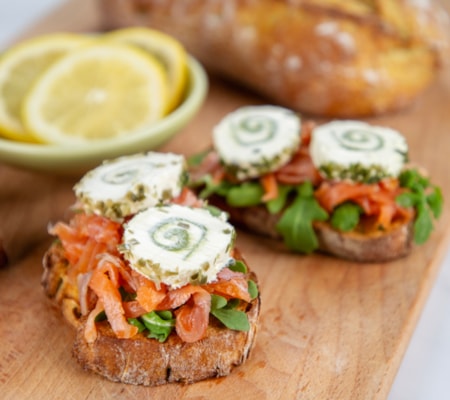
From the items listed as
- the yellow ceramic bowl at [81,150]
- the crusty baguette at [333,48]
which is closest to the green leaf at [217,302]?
the yellow ceramic bowl at [81,150]

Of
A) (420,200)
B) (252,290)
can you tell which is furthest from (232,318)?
(420,200)

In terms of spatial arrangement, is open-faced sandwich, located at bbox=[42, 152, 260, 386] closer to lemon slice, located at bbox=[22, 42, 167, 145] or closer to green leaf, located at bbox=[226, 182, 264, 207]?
green leaf, located at bbox=[226, 182, 264, 207]

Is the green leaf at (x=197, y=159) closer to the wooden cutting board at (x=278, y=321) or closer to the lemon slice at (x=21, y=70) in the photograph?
the wooden cutting board at (x=278, y=321)

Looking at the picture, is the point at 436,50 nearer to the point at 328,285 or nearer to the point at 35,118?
the point at 328,285

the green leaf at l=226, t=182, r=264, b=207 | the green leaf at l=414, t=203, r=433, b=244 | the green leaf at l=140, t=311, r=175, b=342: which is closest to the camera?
the green leaf at l=140, t=311, r=175, b=342

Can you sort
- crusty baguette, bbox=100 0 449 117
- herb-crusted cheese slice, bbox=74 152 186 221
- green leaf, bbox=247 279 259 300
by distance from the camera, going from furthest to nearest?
1. crusty baguette, bbox=100 0 449 117
2. herb-crusted cheese slice, bbox=74 152 186 221
3. green leaf, bbox=247 279 259 300

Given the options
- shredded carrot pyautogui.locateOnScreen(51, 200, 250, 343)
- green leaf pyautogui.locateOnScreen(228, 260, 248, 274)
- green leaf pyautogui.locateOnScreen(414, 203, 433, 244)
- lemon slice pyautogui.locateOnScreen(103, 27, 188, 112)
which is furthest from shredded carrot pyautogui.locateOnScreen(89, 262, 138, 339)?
lemon slice pyautogui.locateOnScreen(103, 27, 188, 112)

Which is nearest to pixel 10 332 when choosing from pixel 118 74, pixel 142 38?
pixel 118 74
